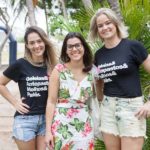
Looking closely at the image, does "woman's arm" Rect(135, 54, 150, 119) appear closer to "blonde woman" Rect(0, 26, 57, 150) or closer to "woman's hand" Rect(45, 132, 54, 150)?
"woman's hand" Rect(45, 132, 54, 150)

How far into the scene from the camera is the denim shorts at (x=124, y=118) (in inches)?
127

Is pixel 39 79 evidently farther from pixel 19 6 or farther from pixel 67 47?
pixel 19 6

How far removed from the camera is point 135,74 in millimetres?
3275

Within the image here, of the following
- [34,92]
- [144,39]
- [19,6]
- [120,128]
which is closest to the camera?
[120,128]

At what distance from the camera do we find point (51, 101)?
3.33 meters

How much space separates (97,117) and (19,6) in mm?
14894

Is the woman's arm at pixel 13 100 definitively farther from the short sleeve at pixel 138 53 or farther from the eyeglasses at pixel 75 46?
the short sleeve at pixel 138 53

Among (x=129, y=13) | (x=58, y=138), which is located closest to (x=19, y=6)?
(x=129, y=13)

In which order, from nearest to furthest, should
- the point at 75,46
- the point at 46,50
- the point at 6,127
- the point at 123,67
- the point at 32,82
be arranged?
the point at 123,67
the point at 75,46
the point at 32,82
the point at 46,50
the point at 6,127

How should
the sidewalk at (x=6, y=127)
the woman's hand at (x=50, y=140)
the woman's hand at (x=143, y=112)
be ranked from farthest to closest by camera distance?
the sidewalk at (x=6, y=127), the woman's hand at (x=50, y=140), the woman's hand at (x=143, y=112)

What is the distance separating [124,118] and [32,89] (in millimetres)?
841

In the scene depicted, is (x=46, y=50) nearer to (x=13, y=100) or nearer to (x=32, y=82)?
(x=32, y=82)

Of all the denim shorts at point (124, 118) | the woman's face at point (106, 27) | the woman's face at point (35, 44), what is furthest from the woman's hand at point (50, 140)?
the woman's face at point (106, 27)

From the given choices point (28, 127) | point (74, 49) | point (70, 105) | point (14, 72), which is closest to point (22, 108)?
point (28, 127)
